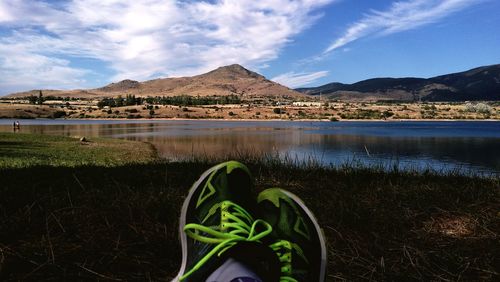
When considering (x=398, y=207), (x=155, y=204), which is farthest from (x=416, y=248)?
(x=155, y=204)

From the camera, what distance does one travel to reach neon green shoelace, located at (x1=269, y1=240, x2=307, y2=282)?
204cm

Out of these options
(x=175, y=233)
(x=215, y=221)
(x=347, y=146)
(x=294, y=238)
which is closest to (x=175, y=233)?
(x=175, y=233)

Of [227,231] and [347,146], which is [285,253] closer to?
[227,231]

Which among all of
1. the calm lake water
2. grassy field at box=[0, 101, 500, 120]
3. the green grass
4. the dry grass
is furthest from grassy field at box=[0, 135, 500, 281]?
grassy field at box=[0, 101, 500, 120]

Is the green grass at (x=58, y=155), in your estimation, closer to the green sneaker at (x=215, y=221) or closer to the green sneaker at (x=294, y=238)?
the green sneaker at (x=215, y=221)

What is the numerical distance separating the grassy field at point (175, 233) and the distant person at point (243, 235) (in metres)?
0.45

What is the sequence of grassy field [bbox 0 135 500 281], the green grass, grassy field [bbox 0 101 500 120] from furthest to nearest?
grassy field [bbox 0 101 500 120]
the green grass
grassy field [bbox 0 135 500 281]

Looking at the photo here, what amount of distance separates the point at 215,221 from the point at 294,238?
1.67 ft

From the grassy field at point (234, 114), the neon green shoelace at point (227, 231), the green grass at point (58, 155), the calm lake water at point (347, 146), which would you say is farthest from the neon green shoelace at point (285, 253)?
the grassy field at point (234, 114)

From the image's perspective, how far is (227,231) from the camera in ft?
7.11

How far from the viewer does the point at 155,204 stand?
3.78 meters

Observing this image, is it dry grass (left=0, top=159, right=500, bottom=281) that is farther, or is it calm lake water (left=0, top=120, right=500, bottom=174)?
calm lake water (left=0, top=120, right=500, bottom=174)

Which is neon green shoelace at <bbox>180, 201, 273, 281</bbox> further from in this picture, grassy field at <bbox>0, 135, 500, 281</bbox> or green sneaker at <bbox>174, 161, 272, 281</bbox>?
grassy field at <bbox>0, 135, 500, 281</bbox>

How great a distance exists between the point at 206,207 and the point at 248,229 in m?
0.40
